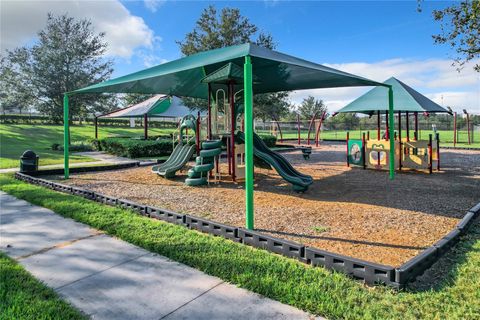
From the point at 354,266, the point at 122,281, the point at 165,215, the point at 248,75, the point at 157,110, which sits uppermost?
the point at 157,110

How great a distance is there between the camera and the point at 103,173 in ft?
34.4

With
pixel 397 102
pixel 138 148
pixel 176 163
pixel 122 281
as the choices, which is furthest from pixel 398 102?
pixel 138 148

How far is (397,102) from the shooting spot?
10.5 metres

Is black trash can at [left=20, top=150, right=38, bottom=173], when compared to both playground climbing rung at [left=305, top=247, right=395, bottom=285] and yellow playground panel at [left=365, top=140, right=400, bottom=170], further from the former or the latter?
yellow playground panel at [left=365, top=140, right=400, bottom=170]

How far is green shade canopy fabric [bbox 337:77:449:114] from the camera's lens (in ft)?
33.6

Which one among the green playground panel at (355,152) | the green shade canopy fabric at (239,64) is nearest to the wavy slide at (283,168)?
the green shade canopy fabric at (239,64)

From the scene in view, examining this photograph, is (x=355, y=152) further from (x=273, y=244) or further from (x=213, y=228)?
(x=273, y=244)

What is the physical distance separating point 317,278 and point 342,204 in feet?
11.0

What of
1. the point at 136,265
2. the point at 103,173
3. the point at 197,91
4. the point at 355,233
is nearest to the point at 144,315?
the point at 136,265

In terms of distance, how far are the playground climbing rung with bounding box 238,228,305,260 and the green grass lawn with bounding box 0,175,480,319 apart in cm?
11

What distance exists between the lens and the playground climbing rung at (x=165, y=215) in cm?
486

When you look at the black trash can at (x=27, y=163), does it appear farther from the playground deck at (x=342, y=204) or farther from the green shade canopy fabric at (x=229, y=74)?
the green shade canopy fabric at (x=229, y=74)

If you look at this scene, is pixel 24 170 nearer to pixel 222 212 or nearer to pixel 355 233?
pixel 222 212

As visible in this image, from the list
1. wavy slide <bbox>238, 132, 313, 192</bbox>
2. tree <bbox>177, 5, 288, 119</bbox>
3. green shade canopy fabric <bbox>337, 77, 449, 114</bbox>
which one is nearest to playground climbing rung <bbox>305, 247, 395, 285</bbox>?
wavy slide <bbox>238, 132, 313, 192</bbox>
